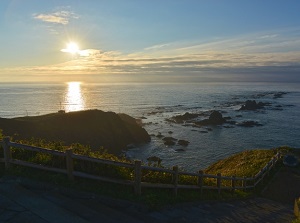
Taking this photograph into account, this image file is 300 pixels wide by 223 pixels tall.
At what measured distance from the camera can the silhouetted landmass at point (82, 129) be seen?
48344 millimetres

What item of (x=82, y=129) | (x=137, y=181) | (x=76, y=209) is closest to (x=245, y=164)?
(x=137, y=181)

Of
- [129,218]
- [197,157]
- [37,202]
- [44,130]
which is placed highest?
[37,202]

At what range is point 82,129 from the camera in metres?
54.8

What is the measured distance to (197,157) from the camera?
4738 cm

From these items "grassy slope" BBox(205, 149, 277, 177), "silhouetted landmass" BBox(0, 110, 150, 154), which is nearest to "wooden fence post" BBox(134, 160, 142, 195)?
"grassy slope" BBox(205, 149, 277, 177)

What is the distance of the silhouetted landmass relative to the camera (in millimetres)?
48344

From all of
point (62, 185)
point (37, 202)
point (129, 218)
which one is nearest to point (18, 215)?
point (37, 202)

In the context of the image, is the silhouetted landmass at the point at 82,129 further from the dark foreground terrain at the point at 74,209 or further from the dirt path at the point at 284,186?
the dark foreground terrain at the point at 74,209

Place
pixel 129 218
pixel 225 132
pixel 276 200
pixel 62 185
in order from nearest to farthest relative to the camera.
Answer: pixel 129 218
pixel 62 185
pixel 276 200
pixel 225 132

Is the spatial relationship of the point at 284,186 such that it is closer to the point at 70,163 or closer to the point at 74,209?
the point at 70,163

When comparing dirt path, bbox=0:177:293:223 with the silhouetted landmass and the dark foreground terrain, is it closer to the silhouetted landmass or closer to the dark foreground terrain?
the dark foreground terrain

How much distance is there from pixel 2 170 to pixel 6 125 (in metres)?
41.0

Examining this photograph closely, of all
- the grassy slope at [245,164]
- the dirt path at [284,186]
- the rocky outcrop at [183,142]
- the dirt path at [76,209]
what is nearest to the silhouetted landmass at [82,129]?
the rocky outcrop at [183,142]

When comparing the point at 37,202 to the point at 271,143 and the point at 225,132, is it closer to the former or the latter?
the point at 271,143
